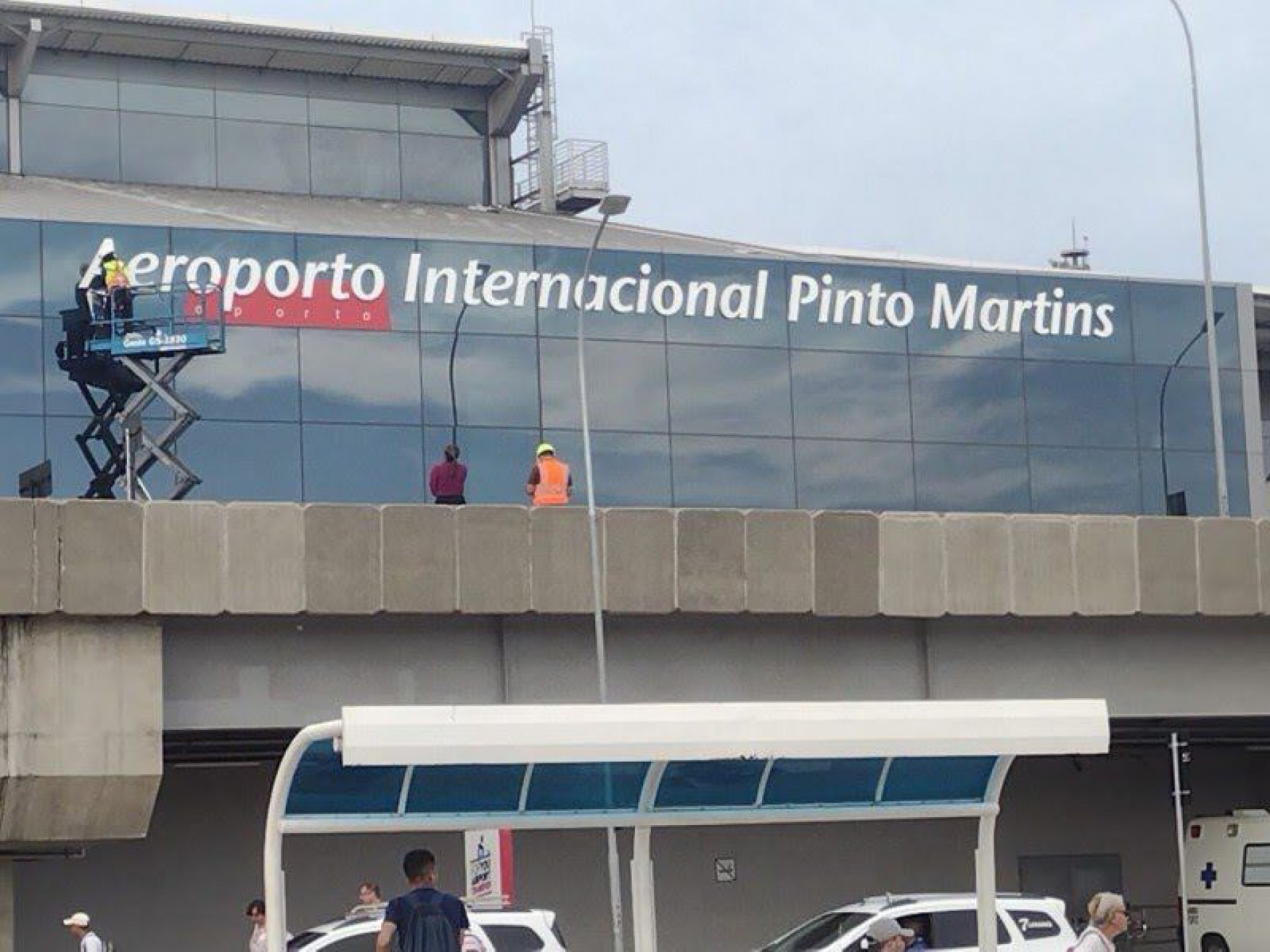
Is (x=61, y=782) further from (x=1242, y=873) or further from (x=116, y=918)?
(x=1242, y=873)

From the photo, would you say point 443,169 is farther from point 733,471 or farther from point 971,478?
point 971,478

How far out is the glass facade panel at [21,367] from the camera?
47.6 meters

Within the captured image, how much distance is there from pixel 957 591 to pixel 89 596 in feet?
35.9

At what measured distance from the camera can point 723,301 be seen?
54.3 m

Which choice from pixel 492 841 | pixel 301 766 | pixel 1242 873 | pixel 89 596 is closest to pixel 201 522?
pixel 89 596

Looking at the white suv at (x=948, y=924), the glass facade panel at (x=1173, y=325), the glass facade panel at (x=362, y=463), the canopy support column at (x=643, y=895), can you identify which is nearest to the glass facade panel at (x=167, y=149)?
the glass facade panel at (x=362, y=463)

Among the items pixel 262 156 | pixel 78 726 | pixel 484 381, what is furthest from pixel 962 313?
pixel 78 726

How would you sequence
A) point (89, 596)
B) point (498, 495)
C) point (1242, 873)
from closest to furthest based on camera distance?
1. point (89, 596)
2. point (1242, 873)
3. point (498, 495)

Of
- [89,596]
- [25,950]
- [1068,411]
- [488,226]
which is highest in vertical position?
[488,226]

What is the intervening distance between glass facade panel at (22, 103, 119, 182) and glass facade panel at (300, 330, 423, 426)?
9.97m

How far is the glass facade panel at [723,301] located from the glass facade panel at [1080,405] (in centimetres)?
634

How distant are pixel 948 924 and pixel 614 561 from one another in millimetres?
6700

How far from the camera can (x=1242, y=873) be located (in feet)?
130

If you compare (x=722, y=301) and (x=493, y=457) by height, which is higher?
(x=722, y=301)
